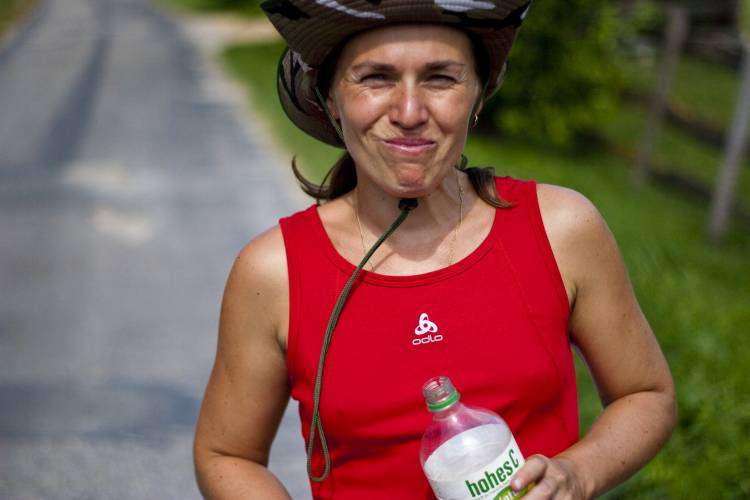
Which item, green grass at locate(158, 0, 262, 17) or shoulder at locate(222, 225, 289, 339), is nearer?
shoulder at locate(222, 225, 289, 339)

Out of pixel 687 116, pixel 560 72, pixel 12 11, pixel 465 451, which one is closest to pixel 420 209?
pixel 465 451

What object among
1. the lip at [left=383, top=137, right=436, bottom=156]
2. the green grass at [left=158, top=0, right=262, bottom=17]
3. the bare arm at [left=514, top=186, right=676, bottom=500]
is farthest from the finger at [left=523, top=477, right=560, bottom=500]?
the green grass at [left=158, top=0, right=262, bottom=17]

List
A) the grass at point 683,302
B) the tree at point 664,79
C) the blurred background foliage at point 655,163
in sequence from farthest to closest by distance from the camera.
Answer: the tree at point 664,79 → the blurred background foliage at point 655,163 → the grass at point 683,302

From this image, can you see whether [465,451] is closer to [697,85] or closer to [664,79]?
[664,79]

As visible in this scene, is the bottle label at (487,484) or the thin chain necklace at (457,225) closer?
the bottle label at (487,484)

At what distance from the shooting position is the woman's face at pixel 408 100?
6.53 ft

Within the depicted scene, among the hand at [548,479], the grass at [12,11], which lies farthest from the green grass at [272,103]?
the grass at [12,11]

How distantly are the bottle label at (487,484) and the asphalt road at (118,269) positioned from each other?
2.84 meters

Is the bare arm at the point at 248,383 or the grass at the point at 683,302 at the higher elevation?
the bare arm at the point at 248,383

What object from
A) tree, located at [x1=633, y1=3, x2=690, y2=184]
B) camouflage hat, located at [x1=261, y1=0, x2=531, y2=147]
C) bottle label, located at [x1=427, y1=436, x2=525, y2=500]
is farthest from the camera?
tree, located at [x1=633, y1=3, x2=690, y2=184]

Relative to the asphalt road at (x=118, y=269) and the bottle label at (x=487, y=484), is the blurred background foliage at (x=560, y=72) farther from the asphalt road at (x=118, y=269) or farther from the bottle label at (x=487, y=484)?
the bottle label at (x=487, y=484)

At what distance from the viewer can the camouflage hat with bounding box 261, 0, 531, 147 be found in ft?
6.36

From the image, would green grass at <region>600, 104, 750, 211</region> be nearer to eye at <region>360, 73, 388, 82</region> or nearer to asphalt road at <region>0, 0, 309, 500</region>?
asphalt road at <region>0, 0, 309, 500</region>

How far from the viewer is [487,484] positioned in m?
1.81
